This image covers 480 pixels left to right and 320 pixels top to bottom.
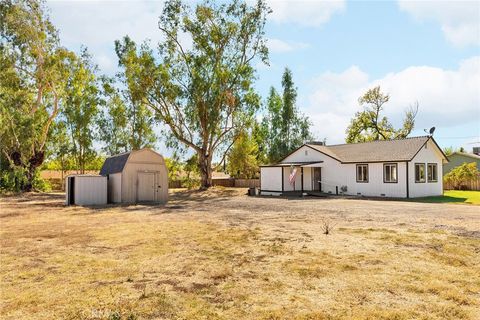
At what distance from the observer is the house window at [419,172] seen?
2675cm

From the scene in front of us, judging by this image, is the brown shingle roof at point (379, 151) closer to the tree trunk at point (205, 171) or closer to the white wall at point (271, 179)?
the white wall at point (271, 179)

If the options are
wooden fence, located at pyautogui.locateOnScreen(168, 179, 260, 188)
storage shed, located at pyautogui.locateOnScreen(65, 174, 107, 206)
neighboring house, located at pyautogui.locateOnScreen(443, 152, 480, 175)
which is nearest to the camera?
storage shed, located at pyautogui.locateOnScreen(65, 174, 107, 206)

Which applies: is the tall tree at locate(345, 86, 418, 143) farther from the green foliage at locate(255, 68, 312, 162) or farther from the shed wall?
the shed wall

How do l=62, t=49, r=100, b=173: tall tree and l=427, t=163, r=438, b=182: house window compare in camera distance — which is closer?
l=427, t=163, r=438, b=182: house window

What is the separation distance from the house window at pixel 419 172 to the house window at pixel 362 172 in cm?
342

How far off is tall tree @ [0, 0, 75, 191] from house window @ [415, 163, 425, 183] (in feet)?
103

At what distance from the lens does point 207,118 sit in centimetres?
3484

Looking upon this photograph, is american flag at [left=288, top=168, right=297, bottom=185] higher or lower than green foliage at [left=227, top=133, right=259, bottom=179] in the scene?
lower

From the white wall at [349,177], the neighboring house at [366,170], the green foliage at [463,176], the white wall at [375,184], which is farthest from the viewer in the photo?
the green foliage at [463,176]

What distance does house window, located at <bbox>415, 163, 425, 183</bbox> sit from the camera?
87.8 ft

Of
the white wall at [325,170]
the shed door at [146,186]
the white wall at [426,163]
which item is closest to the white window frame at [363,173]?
the white wall at [325,170]

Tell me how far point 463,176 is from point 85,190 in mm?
33037

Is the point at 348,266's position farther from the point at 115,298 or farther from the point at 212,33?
the point at 212,33

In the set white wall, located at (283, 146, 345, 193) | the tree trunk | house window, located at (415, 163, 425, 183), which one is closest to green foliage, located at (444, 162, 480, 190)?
house window, located at (415, 163, 425, 183)
